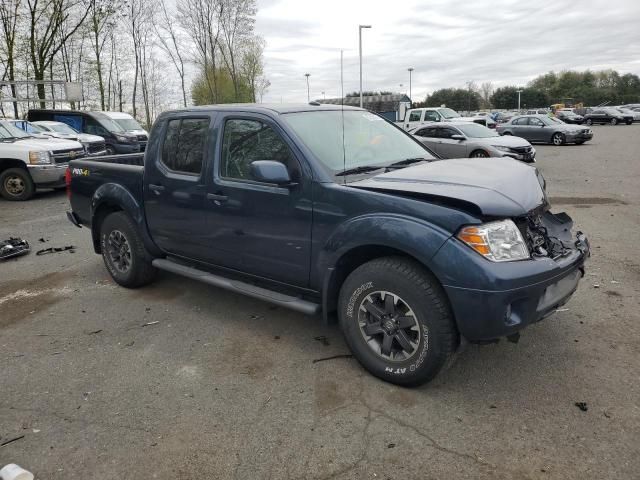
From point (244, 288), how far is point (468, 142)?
452 inches

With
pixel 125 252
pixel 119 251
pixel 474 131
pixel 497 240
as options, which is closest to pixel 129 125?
pixel 474 131

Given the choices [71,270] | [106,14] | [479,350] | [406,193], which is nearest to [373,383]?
[479,350]

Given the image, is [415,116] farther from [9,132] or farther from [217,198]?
[217,198]

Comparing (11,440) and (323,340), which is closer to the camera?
(11,440)

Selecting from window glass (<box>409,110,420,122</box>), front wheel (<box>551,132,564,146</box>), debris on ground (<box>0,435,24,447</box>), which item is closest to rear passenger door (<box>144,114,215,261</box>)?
debris on ground (<box>0,435,24,447</box>)

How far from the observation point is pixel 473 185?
3162 mm

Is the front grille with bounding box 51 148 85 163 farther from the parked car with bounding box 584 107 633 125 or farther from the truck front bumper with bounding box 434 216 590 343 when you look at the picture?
the parked car with bounding box 584 107 633 125

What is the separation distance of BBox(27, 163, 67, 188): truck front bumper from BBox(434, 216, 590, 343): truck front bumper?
11118 mm

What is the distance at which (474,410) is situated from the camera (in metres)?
3.06

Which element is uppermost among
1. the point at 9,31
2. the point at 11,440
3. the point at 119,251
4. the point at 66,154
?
the point at 9,31

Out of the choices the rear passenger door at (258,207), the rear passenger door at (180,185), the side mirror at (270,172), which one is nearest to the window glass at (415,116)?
the rear passenger door at (180,185)

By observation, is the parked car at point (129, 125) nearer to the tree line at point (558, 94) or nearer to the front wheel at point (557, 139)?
the front wheel at point (557, 139)

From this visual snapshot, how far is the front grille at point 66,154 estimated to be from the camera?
11833 mm

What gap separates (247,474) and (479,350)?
1986mm
